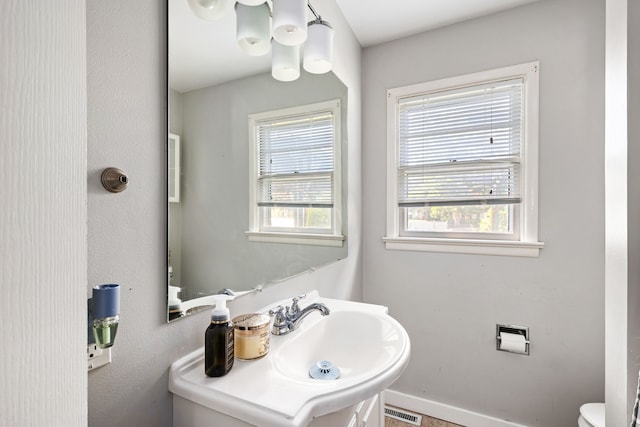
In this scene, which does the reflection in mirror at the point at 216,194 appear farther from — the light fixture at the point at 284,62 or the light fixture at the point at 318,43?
the light fixture at the point at 318,43

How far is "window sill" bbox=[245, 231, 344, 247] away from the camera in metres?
1.15

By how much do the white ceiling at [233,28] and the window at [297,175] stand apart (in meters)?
0.21

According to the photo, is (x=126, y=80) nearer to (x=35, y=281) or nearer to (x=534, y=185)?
(x=35, y=281)

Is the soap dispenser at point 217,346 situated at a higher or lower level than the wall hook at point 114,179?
lower

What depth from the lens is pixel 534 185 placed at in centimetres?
164

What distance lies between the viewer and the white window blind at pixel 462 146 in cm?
172

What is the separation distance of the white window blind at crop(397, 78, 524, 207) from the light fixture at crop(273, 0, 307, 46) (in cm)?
108

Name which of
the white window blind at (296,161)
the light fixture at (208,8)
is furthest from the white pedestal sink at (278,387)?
the light fixture at (208,8)

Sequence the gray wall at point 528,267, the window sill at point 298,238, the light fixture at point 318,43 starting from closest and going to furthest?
the window sill at point 298,238 → the light fixture at point 318,43 → the gray wall at point 528,267

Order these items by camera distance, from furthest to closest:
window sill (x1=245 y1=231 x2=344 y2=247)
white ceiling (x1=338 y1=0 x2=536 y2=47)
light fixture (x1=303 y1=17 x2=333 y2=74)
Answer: white ceiling (x1=338 y1=0 x2=536 y2=47) < light fixture (x1=303 y1=17 x2=333 y2=74) < window sill (x1=245 y1=231 x2=344 y2=247)

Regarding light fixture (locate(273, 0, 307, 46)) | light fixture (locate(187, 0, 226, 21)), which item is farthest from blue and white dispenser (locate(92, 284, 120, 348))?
light fixture (locate(273, 0, 307, 46))

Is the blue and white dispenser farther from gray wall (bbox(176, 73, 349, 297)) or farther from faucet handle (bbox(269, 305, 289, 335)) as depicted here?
faucet handle (bbox(269, 305, 289, 335))

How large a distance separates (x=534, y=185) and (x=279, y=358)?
1.58 meters

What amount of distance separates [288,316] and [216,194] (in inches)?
19.4
